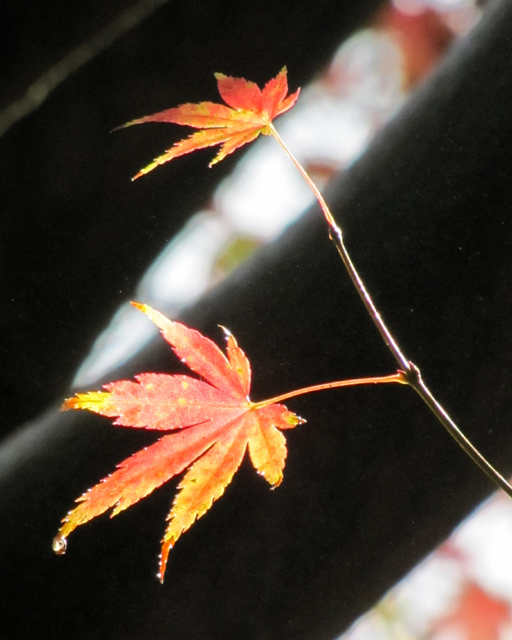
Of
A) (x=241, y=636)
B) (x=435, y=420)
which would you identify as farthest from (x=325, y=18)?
(x=241, y=636)

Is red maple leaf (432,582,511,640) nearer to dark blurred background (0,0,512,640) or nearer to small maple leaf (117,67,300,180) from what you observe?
dark blurred background (0,0,512,640)

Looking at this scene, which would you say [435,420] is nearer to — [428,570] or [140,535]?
[428,570]

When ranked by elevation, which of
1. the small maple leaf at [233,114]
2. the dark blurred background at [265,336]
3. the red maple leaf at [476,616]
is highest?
the small maple leaf at [233,114]

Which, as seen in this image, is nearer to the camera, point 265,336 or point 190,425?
point 190,425

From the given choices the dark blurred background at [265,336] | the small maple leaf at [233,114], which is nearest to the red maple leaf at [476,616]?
the dark blurred background at [265,336]

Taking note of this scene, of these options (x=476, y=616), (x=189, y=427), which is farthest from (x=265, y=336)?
(x=476, y=616)

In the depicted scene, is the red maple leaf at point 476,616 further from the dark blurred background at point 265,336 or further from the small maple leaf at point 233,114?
the small maple leaf at point 233,114

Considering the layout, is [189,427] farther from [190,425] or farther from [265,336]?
[265,336]

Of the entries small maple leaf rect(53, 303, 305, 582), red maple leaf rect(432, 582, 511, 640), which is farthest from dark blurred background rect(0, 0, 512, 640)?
small maple leaf rect(53, 303, 305, 582)
